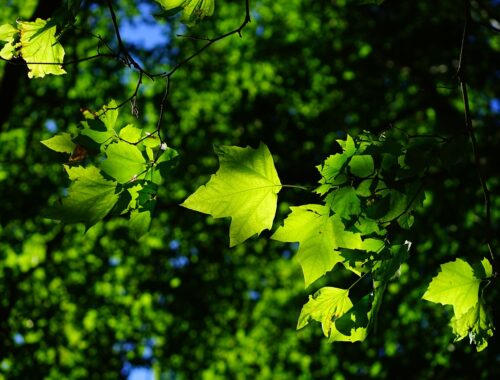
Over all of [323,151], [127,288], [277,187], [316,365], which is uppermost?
[323,151]

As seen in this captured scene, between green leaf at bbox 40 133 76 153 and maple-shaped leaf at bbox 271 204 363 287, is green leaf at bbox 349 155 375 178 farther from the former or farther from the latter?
green leaf at bbox 40 133 76 153

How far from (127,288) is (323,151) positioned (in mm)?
5033

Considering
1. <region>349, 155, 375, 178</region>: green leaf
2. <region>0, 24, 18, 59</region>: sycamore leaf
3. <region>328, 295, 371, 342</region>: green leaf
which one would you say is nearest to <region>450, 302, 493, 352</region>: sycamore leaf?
<region>328, 295, 371, 342</region>: green leaf

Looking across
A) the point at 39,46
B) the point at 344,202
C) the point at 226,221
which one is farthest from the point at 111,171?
the point at 226,221

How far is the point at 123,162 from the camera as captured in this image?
4.82 ft

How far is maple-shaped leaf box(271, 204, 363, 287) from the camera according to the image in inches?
56.1

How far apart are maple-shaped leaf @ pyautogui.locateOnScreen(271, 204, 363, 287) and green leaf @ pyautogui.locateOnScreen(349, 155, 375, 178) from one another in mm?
142

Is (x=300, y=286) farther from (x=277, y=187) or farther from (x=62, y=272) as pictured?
(x=277, y=187)

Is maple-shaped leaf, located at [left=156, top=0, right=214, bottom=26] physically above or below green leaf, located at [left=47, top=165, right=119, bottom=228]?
above

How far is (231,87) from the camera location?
36.6 feet

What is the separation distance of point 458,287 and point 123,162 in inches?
44.4

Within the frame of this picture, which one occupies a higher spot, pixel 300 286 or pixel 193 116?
pixel 193 116

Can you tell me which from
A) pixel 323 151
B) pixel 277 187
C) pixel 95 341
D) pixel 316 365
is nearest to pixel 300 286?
pixel 316 365

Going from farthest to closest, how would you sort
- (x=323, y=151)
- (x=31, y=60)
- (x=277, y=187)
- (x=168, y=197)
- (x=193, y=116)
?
1. (x=193, y=116)
2. (x=168, y=197)
3. (x=323, y=151)
4. (x=31, y=60)
5. (x=277, y=187)
